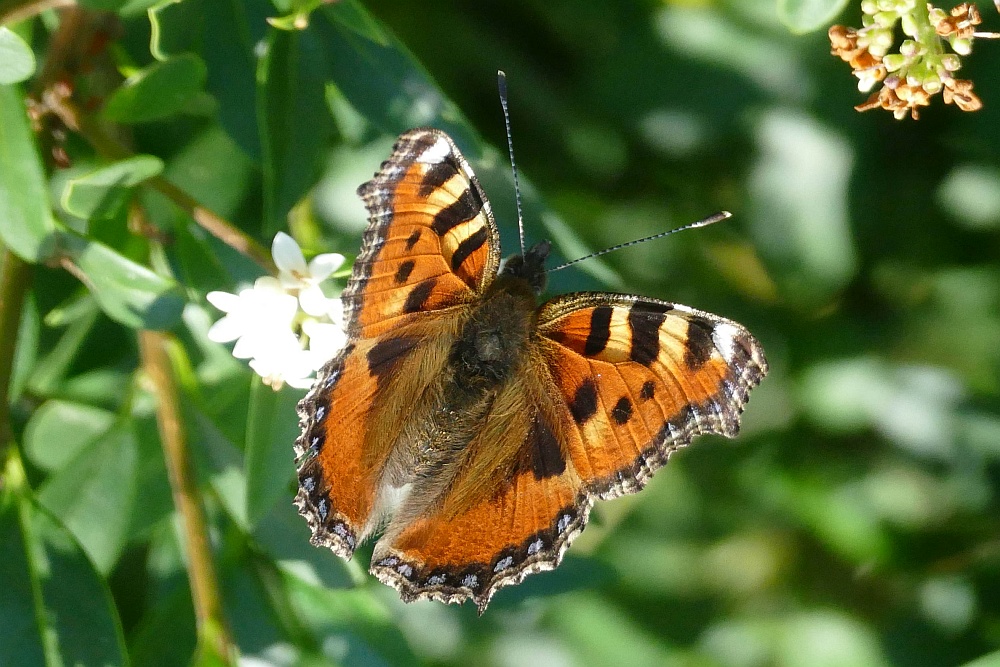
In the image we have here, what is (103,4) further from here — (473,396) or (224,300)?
(473,396)

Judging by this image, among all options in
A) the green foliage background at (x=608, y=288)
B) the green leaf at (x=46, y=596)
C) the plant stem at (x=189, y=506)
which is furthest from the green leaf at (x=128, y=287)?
the green leaf at (x=46, y=596)

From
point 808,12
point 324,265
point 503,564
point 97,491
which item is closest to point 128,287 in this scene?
point 324,265

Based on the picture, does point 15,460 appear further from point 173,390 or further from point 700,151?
point 700,151

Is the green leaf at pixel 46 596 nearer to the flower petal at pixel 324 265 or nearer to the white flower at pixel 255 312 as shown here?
the white flower at pixel 255 312

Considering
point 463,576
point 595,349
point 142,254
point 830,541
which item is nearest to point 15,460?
point 142,254

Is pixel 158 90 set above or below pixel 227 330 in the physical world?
above
